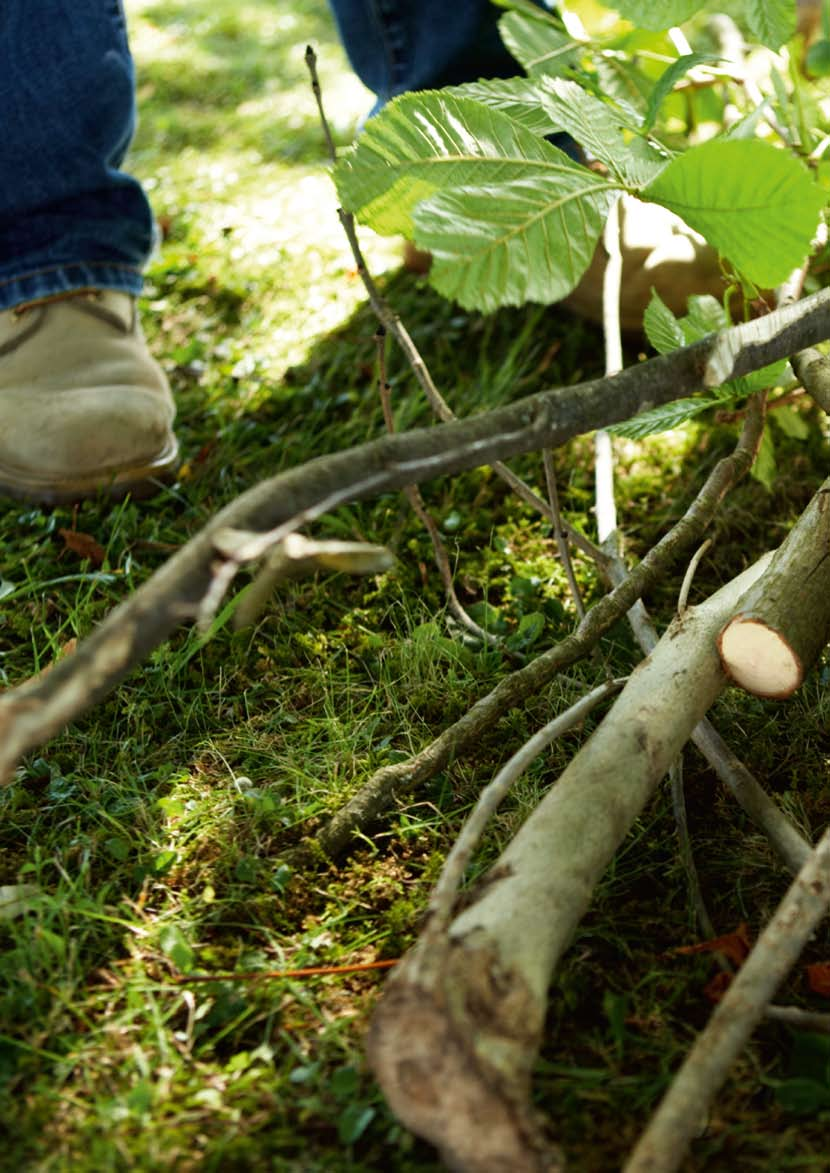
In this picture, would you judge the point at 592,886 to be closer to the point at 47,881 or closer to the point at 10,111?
the point at 47,881

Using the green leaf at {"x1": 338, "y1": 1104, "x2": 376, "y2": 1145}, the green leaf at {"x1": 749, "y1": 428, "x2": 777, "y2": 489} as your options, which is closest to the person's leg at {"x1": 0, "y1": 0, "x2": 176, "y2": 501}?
Answer: the green leaf at {"x1": 749, "y1": 428, "x2": 777, "y2": 489}

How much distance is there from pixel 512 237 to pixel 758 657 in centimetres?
59

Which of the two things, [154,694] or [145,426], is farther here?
[145,426]

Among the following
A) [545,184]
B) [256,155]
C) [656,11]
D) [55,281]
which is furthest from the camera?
[256,155]

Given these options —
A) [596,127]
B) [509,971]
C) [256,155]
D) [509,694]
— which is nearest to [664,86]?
[596,127]

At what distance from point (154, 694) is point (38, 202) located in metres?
0.99

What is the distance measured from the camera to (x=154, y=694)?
63.2 inches

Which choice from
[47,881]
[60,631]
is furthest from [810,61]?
[47,881]

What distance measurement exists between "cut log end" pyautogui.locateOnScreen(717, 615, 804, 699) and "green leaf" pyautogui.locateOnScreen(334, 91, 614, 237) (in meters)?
0.58

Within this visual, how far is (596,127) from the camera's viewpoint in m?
1.40

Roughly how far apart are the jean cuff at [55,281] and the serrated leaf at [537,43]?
87cm

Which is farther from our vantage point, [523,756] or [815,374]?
[815,374]

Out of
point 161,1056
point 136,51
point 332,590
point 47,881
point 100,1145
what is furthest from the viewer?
point 136,51

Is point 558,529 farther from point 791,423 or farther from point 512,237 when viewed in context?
point 791,423
